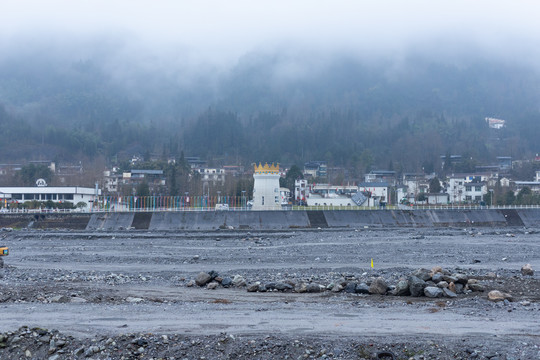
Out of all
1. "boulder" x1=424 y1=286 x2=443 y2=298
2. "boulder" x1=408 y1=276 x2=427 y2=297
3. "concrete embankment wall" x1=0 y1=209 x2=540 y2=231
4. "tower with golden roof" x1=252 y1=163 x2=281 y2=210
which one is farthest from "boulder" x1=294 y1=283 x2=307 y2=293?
"tower with golden roof" x1=252 y1=163 x2=281 y2=210

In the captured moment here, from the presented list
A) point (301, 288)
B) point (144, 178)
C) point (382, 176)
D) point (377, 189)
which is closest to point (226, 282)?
point (301, 288)

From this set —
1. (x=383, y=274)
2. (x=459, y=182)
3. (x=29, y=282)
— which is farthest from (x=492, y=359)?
(x=459, y=182)

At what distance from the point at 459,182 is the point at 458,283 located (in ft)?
360

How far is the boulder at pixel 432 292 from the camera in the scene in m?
18.2

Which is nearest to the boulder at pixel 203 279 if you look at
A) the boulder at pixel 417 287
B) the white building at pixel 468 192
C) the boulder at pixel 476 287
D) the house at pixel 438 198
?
the boulder at pixel 417 287

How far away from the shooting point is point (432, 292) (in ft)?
59.8

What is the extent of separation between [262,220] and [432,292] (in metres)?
53.9

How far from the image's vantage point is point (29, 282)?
76.1 feet

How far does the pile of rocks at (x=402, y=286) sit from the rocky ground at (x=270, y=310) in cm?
4

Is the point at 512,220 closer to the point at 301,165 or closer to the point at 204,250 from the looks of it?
the point at 204,250

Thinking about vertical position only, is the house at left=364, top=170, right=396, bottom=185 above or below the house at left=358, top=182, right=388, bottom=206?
above

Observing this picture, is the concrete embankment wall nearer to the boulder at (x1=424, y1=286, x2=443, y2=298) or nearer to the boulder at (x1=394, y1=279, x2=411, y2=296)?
the boulder at (x1=394, y1=279, x2=411, y2=296)

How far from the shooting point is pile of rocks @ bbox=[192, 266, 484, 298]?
60.6 ft

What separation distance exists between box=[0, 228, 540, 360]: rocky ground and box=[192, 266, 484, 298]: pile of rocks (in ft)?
0.13
